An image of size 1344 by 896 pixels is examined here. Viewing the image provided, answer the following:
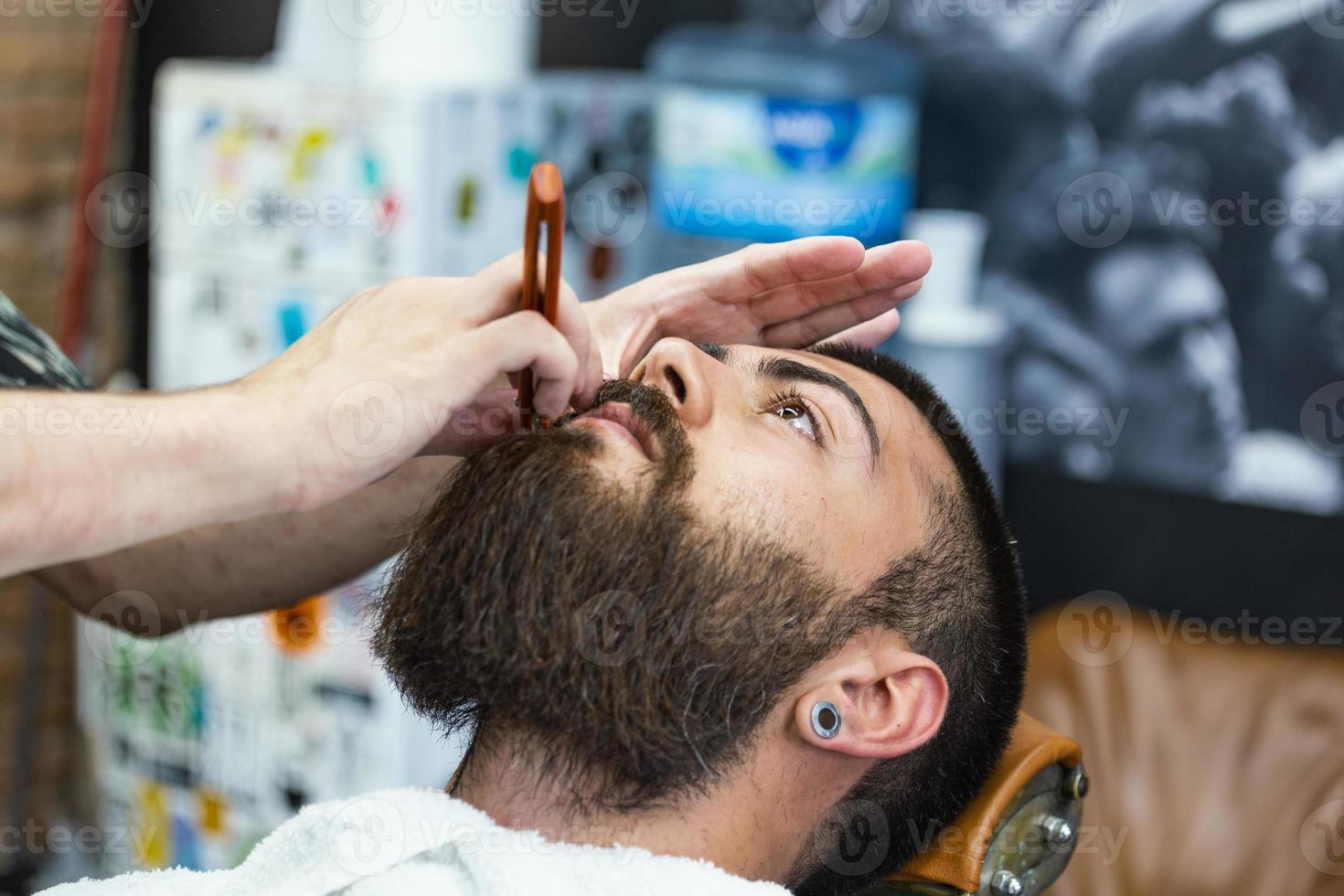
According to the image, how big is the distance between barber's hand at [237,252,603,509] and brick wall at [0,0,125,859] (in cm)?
267

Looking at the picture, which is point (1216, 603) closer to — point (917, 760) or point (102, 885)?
point (917, 760)

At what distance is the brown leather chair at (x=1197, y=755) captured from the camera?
2143 millimetres

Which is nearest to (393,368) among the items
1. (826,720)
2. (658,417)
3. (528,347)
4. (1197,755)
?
(528,347)

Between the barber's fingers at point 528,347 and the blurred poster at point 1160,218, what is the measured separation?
6.12 ft

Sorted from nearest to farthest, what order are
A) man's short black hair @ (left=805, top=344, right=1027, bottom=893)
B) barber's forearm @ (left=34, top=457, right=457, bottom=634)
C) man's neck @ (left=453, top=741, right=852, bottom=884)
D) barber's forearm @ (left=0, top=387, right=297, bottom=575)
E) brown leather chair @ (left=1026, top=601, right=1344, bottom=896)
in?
1. barber's forearm @ (left=0, top=387, right=297, bottom=575)
2. man's neck @ (left=453, top=741, right=852, bottom=884)
3. man's short black hair @ (left=805, top=344, right=1027, bottom=893)
4. barber's forearm @ (left=34, top=457, right=457, bottom=634)
5. brown leather chair @ (left=1026, top=601, right=1344, bottom=896)

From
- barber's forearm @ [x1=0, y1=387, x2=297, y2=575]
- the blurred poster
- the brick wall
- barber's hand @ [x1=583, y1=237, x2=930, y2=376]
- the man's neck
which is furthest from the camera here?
the brick wall

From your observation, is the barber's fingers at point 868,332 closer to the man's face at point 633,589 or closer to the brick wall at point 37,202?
the man's face at point 633,589

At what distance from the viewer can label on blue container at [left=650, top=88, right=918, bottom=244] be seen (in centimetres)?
259

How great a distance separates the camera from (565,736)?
4.43ft

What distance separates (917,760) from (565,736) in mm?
428

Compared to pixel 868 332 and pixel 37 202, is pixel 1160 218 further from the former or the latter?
pixel 37 202

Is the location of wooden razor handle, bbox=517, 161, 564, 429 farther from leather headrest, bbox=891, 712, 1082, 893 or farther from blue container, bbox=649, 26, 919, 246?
blue container, bbox=649, 26, 919, 246

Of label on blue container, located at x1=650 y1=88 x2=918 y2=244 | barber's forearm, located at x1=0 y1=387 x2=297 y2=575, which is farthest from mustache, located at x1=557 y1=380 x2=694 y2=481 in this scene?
label on blue container, located at x1=650 y1=88 x2=918 y2=244

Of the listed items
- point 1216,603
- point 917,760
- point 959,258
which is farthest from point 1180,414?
point 917,760
